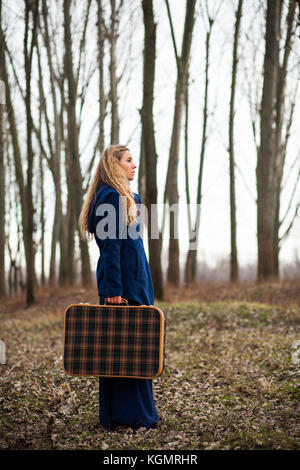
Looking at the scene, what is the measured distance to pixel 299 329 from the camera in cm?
839

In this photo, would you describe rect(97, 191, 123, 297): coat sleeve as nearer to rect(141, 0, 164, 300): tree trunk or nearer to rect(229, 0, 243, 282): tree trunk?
rect(141, 0, 164, 300): tree trunk

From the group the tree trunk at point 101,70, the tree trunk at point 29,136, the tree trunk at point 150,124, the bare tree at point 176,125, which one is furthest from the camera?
the tree trunk at point 101,70

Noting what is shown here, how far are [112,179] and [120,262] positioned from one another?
0.71 m

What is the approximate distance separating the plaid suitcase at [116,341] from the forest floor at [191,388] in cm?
56

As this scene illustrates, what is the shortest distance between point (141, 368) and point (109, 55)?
49.3 ft

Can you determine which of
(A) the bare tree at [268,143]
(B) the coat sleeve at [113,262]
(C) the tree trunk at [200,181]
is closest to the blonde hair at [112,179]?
(B) the coat sleeve at [113,262]

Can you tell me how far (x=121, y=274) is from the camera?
3914mm

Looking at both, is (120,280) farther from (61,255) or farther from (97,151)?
(97,151)

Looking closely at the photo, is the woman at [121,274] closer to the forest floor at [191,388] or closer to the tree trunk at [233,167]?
the forest floor at [191,388]

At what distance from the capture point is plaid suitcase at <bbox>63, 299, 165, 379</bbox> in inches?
146

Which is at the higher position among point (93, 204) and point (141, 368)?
point (93, 204)

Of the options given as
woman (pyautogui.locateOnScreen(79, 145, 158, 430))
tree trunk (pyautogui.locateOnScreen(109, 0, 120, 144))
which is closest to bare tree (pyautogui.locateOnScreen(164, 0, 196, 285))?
tree trunk (pyautogui.locateOnScreen(109, 0, 120, 144))

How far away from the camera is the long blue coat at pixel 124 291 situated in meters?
3.86
